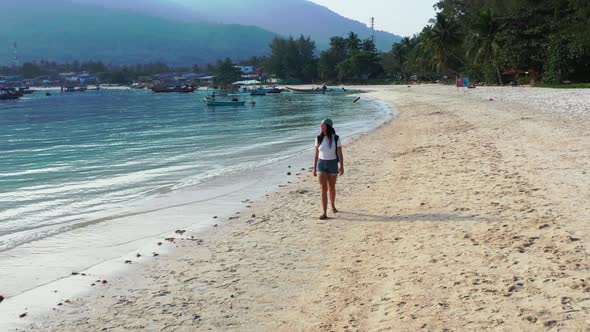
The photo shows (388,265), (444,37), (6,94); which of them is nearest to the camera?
(388,265)

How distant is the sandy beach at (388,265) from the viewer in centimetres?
497

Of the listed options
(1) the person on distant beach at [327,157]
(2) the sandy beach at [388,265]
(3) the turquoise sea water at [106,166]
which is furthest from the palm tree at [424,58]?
(1) the person on distant beach at [327,157]

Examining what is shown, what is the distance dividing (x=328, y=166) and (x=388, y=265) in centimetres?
324

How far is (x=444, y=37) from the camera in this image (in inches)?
3157

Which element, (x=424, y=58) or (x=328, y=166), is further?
(x=424, y=58)

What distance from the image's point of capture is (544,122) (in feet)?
64.3

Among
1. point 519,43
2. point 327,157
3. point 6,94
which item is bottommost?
point 327,157

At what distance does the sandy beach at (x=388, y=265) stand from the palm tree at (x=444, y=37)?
240 feet

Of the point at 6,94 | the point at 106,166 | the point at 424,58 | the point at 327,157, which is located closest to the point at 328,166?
the point at 327,157

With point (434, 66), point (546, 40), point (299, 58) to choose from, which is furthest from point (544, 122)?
point (299, 58)

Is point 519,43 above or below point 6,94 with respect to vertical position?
above

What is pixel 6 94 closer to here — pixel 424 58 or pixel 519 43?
pixel 424 58

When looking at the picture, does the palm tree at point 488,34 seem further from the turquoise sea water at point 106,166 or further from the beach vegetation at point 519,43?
the turquoise sea water at point 106,166

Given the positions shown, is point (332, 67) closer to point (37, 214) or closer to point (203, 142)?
point (203, 142)
